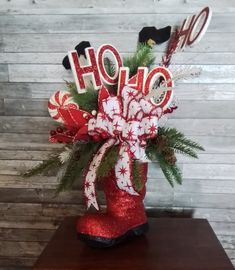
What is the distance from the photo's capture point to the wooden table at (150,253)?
72cm

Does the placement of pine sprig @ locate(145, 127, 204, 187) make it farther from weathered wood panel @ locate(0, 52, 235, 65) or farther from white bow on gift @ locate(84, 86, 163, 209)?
weathered wood panel @ locate(0, 52, 235, 65)

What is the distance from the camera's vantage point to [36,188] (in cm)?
110

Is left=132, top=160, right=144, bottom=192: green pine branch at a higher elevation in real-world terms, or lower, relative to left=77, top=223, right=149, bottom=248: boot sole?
higher

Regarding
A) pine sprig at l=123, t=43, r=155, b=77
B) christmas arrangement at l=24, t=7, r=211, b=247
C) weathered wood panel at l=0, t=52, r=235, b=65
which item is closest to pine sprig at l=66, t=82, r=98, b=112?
christmas arrangement at l=24, t=7, r=211, b=247

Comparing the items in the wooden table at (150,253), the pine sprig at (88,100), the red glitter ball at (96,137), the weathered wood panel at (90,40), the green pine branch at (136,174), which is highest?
the weathered wood panel at (90,40)

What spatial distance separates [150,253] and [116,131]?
0.30 meters

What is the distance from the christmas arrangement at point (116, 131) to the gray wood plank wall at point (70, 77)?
155 millimetres

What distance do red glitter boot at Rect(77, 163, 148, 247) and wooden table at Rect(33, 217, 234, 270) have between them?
0.10 feet

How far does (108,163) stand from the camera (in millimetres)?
706

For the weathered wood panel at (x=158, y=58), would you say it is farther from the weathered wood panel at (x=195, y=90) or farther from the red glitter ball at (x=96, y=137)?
the red glitter ball at (x=96, y=137)

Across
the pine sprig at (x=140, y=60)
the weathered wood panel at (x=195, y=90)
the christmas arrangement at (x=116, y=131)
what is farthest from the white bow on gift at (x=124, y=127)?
the weathered wood panel at (x=195, y=90)

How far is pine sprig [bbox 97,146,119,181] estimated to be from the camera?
698mm

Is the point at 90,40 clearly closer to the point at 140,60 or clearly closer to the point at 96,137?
the point at 140,60

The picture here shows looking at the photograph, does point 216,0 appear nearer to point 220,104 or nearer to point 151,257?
point 220,104
